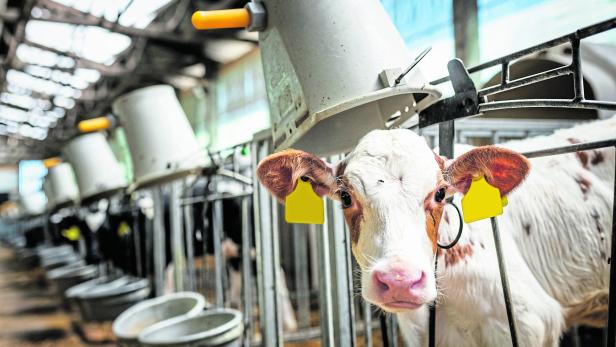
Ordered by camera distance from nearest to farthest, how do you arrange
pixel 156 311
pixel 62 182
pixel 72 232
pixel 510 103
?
pixel 510 103 < pixel 156 311 < pixel 72 232 < pixel 62 182

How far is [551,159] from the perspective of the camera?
1.68m

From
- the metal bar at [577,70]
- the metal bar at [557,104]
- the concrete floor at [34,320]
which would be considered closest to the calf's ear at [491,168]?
the metal bar at [557,104]

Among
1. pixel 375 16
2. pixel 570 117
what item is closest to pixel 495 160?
pixel 375 16

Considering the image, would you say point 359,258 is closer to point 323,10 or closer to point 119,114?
point 323,10

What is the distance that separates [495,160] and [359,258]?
0.39 m

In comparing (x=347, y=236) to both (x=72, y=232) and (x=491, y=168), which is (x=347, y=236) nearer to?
(x=491, y=168)

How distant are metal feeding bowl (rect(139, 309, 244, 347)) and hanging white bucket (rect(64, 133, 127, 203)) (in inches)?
86.8

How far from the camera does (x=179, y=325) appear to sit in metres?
2.11

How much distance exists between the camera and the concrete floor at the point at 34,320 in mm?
3729

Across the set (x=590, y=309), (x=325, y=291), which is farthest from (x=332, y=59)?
(x=590, y=309)

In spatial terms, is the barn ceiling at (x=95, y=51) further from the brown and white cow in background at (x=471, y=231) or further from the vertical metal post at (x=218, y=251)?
the brown and white cow in background at (x=471, y=231)

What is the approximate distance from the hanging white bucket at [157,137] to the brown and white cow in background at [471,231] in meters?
1.34

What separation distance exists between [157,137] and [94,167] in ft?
6.24

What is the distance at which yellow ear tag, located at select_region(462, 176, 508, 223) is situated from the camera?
3.74 ft
